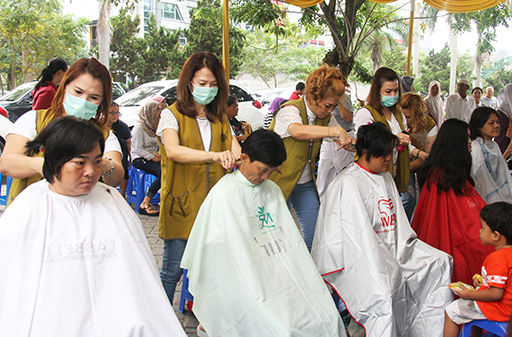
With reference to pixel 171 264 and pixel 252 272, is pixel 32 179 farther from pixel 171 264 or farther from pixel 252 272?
pixel 252 272

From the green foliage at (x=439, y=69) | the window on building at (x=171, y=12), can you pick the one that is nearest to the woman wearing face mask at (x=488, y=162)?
the window on building at (x=171, y=12)

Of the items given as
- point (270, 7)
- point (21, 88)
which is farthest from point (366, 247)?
point (21, 88)

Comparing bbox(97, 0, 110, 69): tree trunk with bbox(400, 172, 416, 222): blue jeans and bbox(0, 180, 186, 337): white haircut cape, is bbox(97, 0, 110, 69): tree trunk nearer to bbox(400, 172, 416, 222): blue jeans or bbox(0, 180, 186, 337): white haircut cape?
bbox(400, 172, 416, 222): blue jeans

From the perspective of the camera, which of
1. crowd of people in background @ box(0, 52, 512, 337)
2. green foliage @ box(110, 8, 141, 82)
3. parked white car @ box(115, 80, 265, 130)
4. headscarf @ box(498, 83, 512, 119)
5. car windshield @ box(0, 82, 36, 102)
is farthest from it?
green foliage @ box(110, 8, 141, 82)

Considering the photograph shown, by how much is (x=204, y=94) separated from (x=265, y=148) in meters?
0.54

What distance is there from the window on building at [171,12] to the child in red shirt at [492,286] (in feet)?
101

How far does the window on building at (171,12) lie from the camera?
31.1 metres

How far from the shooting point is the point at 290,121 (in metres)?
3.13

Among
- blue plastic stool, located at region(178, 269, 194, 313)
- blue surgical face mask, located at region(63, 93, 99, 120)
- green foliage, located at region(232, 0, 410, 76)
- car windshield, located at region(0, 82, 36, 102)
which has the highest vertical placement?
green foliage, located at region(232, 0, 410, 76)

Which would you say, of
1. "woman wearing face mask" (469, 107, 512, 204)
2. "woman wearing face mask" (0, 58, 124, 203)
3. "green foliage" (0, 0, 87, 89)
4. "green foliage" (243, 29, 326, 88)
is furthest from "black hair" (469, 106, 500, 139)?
"green foliage" (243, 29, 326, 88)

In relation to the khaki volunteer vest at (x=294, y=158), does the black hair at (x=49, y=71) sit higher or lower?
higher

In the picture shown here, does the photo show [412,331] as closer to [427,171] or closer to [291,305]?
[291,305]

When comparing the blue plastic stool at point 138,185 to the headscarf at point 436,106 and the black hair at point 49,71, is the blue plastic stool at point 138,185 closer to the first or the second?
the black hair at point 49,71

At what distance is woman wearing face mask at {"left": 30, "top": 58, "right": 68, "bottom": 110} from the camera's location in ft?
13.6
